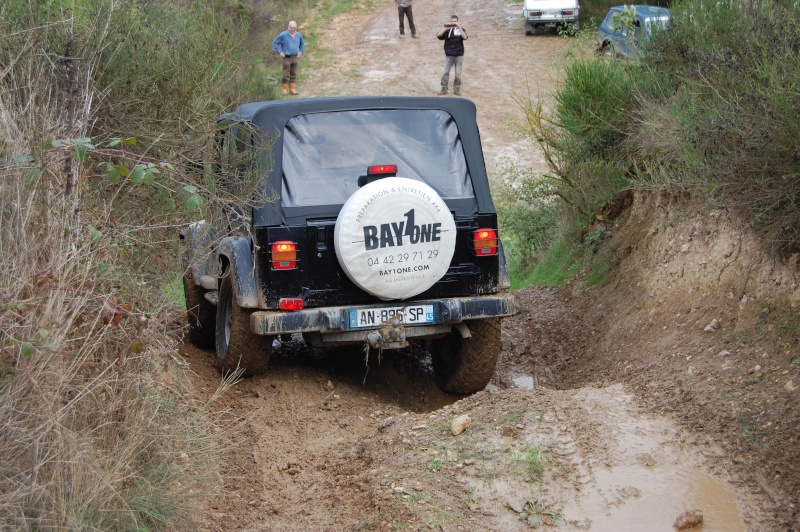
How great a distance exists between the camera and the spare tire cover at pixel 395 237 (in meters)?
5.74

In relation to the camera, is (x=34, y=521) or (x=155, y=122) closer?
(x=34, y=521)

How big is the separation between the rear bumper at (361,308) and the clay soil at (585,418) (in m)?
0.57

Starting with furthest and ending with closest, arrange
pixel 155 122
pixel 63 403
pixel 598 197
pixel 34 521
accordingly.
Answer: pixel 598 197
pixel 155 122
pixel 63 403
pixel 34 521

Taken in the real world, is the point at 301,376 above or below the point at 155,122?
below

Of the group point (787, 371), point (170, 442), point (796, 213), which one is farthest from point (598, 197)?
point (170, 442)

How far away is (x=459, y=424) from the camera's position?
5.17 m

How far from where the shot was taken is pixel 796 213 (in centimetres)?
573

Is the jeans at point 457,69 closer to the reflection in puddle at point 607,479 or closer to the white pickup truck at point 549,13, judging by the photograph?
the white pickup truck at point 549,13

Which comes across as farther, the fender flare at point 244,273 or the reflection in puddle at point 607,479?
the fender flare at point 244,273

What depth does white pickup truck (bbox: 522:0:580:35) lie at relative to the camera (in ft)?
90.9

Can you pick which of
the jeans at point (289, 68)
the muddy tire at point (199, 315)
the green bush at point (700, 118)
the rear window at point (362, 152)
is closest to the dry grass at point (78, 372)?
the rear window at point (362, 152)

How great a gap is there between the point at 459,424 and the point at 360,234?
4.35ft

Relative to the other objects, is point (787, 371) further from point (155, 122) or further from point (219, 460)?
point (155, 122)

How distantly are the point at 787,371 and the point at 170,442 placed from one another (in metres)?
3.34
